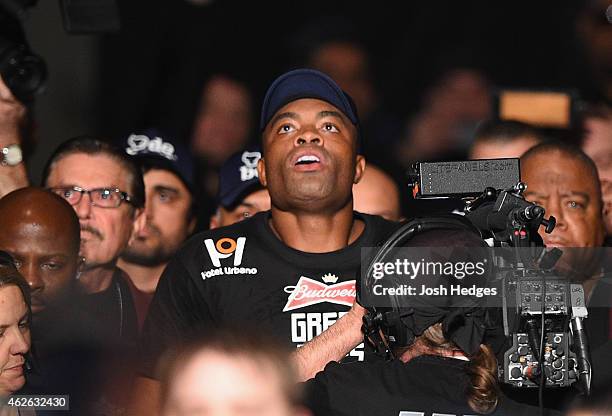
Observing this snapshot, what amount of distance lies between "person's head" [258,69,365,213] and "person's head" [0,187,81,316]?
0.72 meters

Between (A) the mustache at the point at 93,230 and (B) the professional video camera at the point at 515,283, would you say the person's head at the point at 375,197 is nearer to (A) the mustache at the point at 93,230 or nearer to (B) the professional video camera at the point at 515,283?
(A) the mustache at the point at 93,230

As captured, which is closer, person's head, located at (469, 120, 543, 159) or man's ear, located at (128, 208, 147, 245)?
man's ear, located at (128, 208, 147, 245)

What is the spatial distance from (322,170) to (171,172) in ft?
3.83

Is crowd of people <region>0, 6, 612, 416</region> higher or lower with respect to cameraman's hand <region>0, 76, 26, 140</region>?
lower

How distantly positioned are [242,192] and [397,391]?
1872 millimetres

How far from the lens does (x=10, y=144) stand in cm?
507

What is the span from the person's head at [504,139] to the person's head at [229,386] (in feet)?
6.82

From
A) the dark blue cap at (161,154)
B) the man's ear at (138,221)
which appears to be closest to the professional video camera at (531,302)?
the man's ear at (138,221)

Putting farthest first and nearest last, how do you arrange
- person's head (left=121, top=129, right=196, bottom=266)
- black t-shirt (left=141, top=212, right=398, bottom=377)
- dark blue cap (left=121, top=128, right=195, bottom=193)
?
dark blue cap (left=121, top=128, right=195, bottom=193)
person's head (left=121, top=129, right=196, bottom=266)
black t-shirt (left=141, top=212, right=398, bottom=377)

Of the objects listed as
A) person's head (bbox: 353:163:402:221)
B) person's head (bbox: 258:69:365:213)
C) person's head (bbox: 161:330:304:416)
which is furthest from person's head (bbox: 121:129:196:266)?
person's head (bbox: 161:330:304:416)

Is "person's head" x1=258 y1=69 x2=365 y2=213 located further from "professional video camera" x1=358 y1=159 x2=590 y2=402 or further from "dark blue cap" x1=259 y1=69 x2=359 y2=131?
"professional video camera" x1=358 y1=159 x2=590 y2=402

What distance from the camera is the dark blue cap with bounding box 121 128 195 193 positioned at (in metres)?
5.47

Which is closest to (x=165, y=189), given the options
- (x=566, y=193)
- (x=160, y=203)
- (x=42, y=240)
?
(x=160, y=203)

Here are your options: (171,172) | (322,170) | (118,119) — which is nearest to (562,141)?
(322,170)
